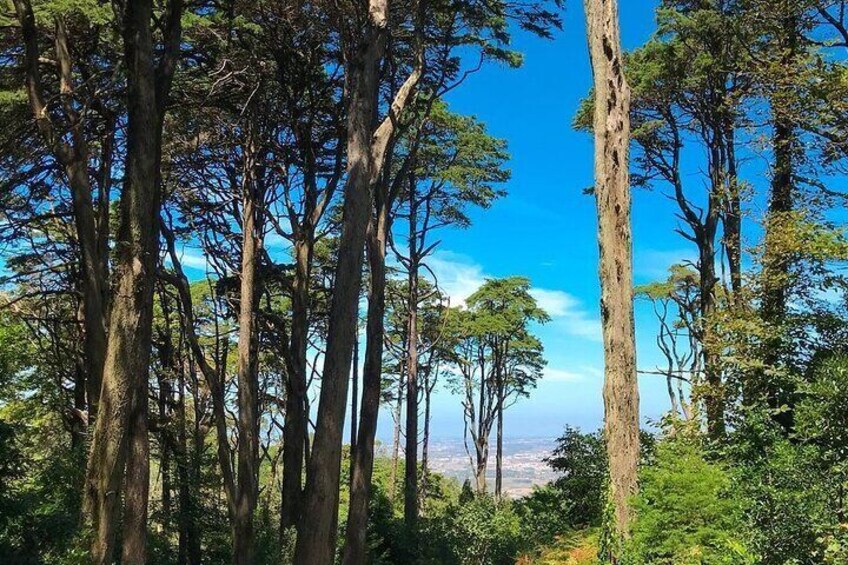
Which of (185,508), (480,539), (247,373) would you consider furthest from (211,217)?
(480,539)

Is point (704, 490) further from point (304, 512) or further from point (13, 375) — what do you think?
point (13, 375)

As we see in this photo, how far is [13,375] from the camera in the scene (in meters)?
15.1

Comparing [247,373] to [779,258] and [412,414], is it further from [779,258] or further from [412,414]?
[779,258]

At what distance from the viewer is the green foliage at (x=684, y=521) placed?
14.8 feet

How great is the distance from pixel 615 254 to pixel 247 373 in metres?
6.53

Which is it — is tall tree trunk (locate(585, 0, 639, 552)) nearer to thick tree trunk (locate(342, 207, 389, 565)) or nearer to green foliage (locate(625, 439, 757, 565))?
green foliage (locate(625, 439, 757, 565))

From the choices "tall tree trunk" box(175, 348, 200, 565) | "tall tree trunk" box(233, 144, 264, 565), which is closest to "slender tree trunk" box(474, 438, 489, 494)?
"tall tree trunk" box(175, 348, 200, 565)

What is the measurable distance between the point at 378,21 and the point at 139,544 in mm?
5856

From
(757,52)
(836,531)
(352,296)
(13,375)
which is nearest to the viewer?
(836,531)

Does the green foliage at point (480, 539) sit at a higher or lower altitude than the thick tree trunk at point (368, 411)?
lower

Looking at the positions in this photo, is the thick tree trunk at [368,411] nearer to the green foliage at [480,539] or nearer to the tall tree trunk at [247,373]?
the tall tree trunk at [247,373]

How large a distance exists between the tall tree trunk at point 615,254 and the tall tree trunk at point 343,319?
2.37 m

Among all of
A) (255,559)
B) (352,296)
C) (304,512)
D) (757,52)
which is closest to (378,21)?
(352,296)

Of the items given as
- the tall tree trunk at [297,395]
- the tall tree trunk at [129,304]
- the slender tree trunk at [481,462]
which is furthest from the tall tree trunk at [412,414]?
the tall tree trunk at [129,304]
